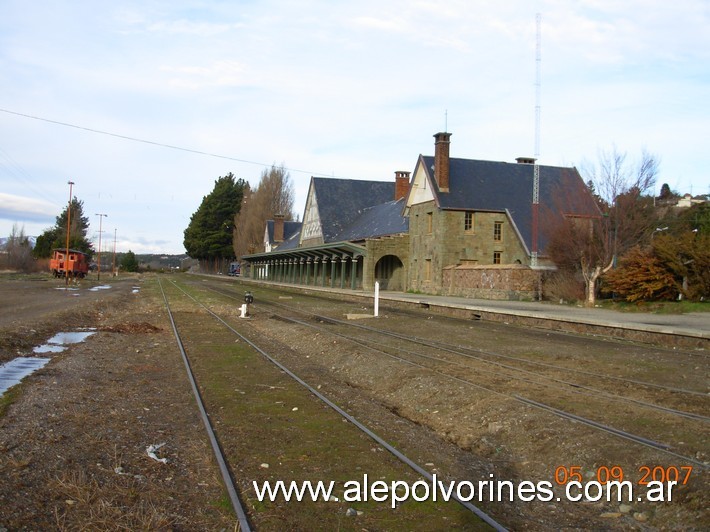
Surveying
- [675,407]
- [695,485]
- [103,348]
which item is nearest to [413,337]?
[103,348]

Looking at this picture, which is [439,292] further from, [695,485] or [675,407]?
[695,485]

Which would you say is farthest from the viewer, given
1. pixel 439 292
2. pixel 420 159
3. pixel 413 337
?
pixel 420 159

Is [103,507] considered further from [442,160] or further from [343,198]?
[343,198]

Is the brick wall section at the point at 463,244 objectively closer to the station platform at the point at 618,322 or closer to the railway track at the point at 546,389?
the station platform at the point at 618,322

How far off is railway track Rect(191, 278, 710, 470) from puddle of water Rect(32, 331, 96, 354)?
7003mm

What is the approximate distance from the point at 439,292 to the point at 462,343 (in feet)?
76.3

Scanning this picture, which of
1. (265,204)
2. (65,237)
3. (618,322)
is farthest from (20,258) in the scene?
(618,322)

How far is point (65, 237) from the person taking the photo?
95.4 meters

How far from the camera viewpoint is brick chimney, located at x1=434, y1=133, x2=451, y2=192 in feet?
132

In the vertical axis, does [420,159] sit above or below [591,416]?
above

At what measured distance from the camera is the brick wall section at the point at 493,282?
31625 millimetres

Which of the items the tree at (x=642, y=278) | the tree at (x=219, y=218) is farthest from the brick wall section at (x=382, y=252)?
the tree at (x=219, y=218)

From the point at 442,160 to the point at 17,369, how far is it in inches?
1246

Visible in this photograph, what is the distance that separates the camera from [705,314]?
22641 millimetres
